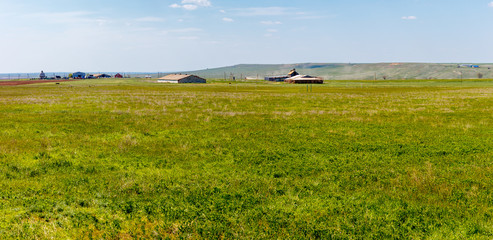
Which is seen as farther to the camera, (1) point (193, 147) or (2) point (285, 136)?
(2) point (285, 136)

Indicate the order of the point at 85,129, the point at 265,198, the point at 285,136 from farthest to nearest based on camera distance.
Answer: the point at 85,129 < the point at 285,136 < the point at 265,198

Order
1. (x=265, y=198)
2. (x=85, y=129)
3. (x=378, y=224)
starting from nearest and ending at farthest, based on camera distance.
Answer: (x=378, y=224) < (x=265, y=198) < (x=85, y=129)

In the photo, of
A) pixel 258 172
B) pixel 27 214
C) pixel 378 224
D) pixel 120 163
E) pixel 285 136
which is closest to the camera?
pixel 378 224

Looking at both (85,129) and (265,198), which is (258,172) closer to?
(265,198)

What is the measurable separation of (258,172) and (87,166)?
6328 millimetres

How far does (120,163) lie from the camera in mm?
12711

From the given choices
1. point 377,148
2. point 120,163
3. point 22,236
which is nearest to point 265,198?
point 22,236

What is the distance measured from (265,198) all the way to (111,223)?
3.94 m

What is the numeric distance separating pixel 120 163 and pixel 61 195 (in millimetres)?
3506

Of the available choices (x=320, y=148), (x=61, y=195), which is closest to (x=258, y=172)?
(x=320, y=148)

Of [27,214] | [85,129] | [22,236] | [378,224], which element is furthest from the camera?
[85,129]

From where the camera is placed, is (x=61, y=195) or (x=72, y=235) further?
(x=61, y=195)

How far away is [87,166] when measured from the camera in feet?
39.5

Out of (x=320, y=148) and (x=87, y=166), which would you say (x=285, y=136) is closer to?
(x=320, y=148)
